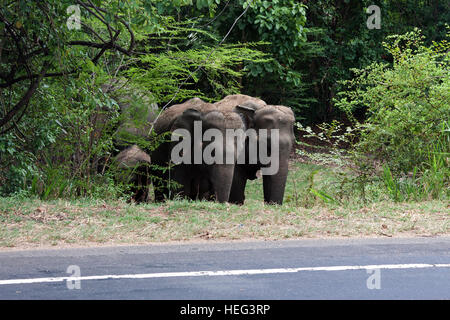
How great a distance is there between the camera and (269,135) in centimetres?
1423

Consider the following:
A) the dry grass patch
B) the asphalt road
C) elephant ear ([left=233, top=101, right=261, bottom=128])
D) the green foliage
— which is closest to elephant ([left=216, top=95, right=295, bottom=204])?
elephant ear ([left=233, top=101, right=261, bottom=128])

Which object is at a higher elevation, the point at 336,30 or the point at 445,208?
the point at 336,30

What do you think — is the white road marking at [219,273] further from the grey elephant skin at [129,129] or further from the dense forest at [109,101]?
the grey elephant skin at [129,129]

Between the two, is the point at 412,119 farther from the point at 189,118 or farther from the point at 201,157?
the point at 189,118

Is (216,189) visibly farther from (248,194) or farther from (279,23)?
(279,23)

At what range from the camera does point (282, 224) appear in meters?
9.22

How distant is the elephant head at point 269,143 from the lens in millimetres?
14164

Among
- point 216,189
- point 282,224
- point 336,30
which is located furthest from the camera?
point 336,30

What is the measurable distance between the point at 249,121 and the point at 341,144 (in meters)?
13.5

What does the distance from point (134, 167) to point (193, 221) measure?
3.80 m

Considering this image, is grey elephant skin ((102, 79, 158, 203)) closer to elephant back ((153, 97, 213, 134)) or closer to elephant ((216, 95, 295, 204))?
elephant back ((153, 97, 213, 134))

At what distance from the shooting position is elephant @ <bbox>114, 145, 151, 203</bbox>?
42.1ft

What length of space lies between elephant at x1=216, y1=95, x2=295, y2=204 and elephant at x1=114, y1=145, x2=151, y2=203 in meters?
1.74

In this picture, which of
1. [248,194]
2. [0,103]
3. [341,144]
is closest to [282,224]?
[0,103]
